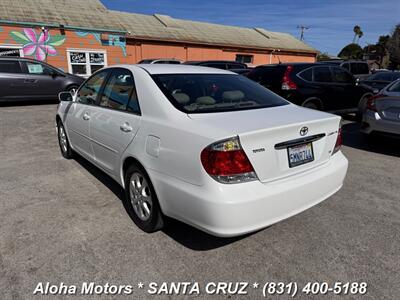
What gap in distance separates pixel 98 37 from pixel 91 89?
14.6 meters

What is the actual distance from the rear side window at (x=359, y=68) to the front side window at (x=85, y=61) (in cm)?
1254

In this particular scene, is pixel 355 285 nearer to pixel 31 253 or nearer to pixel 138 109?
pixel 138 109

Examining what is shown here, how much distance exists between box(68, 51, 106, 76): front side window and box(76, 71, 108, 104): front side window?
45.0ft

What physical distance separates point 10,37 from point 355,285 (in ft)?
56.8

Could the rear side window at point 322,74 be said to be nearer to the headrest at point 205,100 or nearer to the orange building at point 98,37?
the headrest at point 205,100

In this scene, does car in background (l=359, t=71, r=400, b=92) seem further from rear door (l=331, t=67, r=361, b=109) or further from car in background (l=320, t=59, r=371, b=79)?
rear door (l=331, t=67, r=361, b=109)

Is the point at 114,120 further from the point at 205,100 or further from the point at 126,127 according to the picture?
the point at 205,100

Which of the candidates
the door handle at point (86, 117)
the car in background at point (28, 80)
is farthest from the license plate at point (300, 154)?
the car in background at point (28, 80)

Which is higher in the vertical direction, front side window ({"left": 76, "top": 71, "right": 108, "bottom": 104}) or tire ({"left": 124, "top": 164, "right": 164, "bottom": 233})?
front side window ({"left": 76, "top": 71, "right": 108, "bottom": 104})

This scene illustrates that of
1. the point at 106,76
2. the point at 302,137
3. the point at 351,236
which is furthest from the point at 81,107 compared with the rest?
the point at 351,236

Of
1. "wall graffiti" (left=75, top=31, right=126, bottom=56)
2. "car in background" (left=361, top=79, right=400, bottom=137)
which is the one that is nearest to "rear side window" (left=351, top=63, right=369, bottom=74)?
Answer: "car in background" (left=361, top=79, right=400, bottom=137)

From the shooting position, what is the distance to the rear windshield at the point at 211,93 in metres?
2.93

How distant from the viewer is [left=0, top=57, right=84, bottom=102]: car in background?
34.5 ft

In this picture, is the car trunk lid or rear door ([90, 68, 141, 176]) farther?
rear door ([90, 68, 141, 176])
